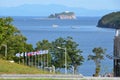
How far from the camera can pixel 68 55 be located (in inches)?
2445

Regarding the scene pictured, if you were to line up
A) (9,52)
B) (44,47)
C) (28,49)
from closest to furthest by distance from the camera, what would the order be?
(9,52) < (28,49) < (44,47)

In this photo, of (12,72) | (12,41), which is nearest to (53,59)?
(12,41)

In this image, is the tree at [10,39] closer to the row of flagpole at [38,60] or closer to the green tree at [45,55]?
the row of flagpole at [38,60]

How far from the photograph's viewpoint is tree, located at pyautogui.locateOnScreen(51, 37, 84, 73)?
60.8m

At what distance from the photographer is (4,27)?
53.8 m

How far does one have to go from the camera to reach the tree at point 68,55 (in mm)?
60781

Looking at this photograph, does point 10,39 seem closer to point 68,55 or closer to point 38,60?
point 38,60

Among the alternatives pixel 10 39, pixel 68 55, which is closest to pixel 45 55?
pixel 68 55

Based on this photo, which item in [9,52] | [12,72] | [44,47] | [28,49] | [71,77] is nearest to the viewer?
[71,77]

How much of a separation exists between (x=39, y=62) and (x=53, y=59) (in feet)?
6.05

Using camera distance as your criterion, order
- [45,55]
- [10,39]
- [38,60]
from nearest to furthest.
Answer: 1. [10,39]
2. [45,55]
3. [38,60]

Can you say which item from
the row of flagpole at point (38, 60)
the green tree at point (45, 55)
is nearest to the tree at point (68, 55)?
the green tree at point (45, 55)

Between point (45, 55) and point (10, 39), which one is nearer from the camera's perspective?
point (10, 39)

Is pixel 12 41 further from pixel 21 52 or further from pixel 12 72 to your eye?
pixel 12 72
